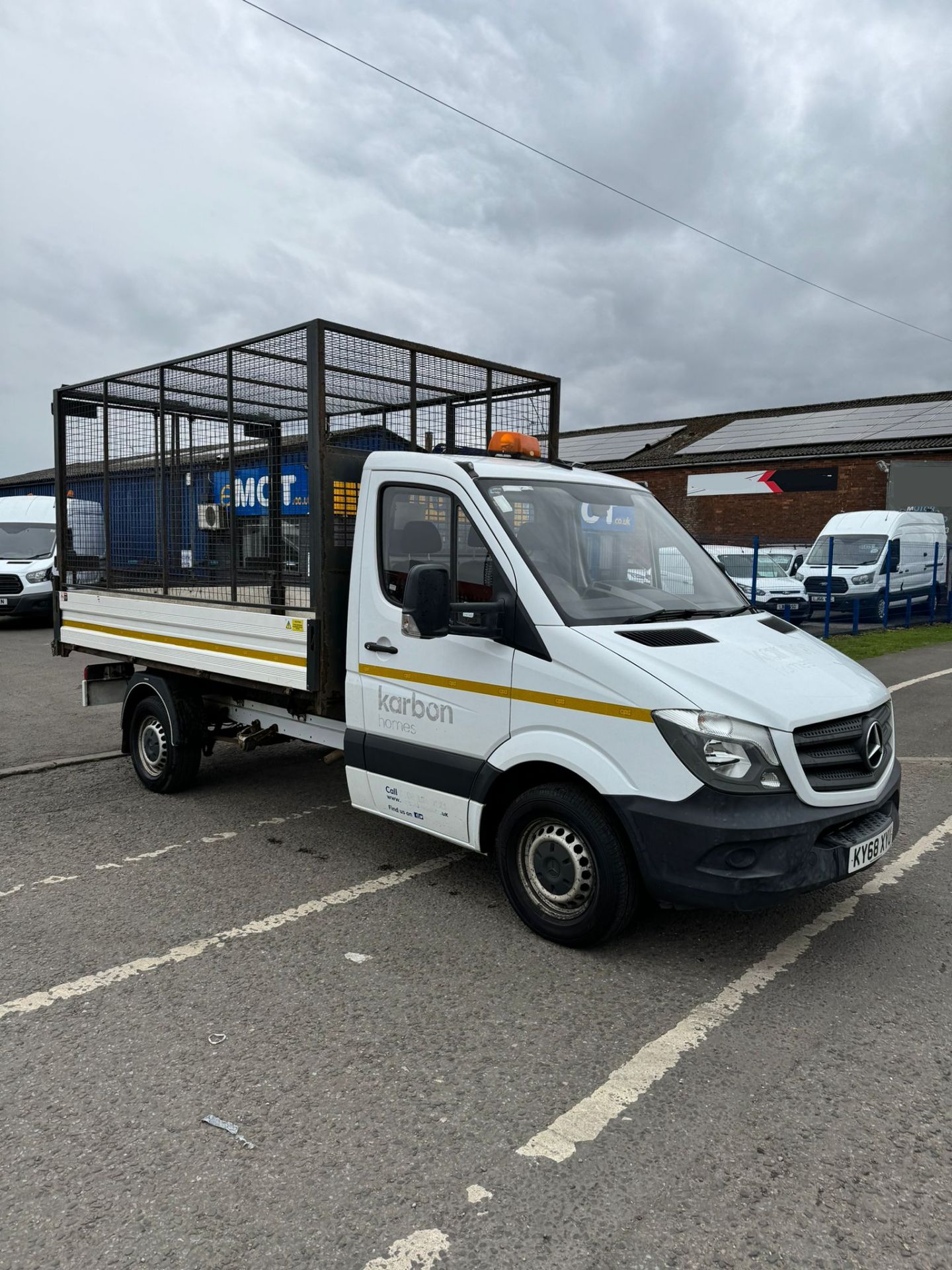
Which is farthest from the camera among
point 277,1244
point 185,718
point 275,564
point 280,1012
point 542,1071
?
point 185,718

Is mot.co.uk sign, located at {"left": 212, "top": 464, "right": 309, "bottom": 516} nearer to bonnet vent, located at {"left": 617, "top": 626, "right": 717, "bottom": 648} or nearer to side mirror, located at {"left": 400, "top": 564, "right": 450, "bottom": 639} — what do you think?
side mirror, located at {"left": 400, "top": 564, "right": 450, "bottom": 639}

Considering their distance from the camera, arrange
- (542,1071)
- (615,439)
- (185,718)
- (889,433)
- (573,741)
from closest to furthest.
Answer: (542,1071)
(573,741)
(185,718)
(889,433)
(615,439)

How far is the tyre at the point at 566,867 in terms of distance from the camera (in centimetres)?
380

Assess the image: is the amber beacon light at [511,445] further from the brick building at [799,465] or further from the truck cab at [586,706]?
the brick building at [799,465]

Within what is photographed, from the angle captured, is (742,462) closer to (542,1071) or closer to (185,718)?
(185,718)

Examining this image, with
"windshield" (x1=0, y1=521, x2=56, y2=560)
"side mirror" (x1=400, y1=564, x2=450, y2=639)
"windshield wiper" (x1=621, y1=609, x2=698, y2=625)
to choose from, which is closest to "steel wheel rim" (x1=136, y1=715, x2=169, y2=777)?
"side mirror" (x1=400, y1=564, x2=450, y2=639)

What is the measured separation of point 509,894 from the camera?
4.25m

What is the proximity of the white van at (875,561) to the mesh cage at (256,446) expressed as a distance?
15.4 metres

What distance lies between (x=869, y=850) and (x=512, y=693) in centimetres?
165

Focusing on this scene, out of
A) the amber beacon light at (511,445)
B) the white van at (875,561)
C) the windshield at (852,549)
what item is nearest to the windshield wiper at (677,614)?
the amber beacon light at (511,445)

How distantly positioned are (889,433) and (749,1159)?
35329mm

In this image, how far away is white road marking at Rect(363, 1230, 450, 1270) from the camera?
7.59 ft

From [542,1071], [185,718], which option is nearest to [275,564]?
[185,718]

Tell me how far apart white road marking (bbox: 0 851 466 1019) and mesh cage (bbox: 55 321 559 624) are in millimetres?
1512
